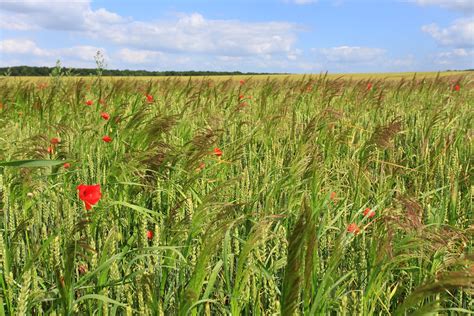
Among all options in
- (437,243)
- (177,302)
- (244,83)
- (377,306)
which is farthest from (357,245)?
(244,83)

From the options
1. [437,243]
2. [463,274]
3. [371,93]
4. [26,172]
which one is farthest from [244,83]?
[463,274]

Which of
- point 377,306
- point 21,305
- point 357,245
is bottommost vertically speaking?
point 377,306

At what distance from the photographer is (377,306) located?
1.21 m

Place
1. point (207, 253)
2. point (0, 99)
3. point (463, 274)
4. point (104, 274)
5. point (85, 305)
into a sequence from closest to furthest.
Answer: point (463, 274)
point (207, 253)
point (104, 274)
point (85, 305)
point (0, 99)

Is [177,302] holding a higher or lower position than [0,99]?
lower

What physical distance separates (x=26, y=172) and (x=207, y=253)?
2.67 ft

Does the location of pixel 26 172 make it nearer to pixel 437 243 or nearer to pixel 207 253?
pixel 207 253

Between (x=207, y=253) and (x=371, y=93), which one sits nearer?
(x=207, y=253)

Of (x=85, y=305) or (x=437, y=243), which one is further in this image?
(x=85, y=305)

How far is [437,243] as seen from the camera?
0.94 metres

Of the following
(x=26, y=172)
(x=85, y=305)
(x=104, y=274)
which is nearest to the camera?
(x=104, y=274)

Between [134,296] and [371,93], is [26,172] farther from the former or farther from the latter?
[371,93]

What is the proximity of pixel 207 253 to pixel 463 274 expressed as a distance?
37 centimetres

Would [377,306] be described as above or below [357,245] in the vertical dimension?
below
